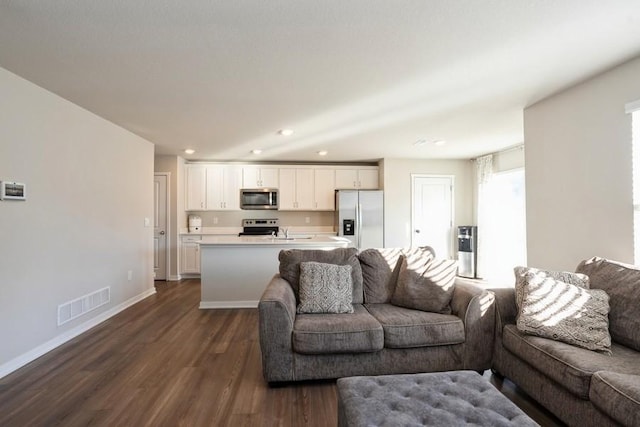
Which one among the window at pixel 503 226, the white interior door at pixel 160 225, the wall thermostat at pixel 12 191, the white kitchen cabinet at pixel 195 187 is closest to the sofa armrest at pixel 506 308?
the window at pixel 503 226

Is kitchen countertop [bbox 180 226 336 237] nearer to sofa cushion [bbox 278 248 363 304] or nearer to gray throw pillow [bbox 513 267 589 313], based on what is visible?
sofa cushion [bbox 278 248 363 304]

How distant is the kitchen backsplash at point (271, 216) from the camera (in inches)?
251

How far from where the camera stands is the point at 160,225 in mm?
5746

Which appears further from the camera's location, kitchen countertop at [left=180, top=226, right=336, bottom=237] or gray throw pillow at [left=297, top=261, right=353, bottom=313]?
kitchen countertop at [left=180, top=226, right=336, bottom=237]

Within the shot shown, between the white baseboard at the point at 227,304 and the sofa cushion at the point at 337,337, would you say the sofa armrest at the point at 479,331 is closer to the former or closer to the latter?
the sofa cushion at the point at 337,337

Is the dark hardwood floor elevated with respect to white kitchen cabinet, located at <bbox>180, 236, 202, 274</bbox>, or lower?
lower

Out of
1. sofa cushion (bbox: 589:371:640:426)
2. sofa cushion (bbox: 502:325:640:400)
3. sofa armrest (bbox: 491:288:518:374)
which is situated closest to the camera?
sofa cushion (bbox: 589:371:640:426)

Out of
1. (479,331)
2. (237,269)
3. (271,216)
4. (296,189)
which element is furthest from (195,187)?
(479,331)

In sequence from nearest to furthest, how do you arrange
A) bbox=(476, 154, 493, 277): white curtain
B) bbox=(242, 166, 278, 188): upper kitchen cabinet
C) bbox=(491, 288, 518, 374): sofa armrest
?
1. bbox=(491, 288, 518, 374): sofa armrest
2. bbox=(476, 154, 493, 277): white curtain
3. bbox=(242, 166, 278, 188): upper kitchen cabinet

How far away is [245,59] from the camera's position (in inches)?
90.3

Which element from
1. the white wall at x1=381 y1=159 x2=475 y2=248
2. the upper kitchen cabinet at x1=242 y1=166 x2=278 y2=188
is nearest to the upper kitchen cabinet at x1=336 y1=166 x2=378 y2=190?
the white wall at x1=381 y1=159 x2=475 y2=248

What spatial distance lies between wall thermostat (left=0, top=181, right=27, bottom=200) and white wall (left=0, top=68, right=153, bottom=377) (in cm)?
5

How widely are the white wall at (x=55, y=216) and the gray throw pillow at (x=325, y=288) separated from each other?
228 centimetres

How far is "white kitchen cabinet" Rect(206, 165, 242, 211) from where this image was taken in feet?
20.0
